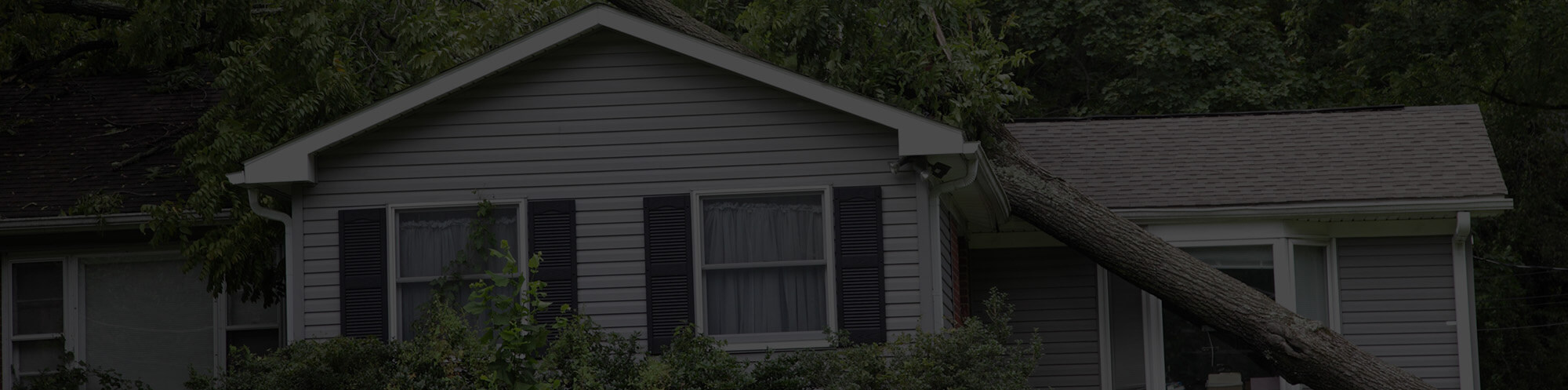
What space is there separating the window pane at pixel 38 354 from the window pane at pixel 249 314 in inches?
55.6

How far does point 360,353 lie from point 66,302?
185 inches

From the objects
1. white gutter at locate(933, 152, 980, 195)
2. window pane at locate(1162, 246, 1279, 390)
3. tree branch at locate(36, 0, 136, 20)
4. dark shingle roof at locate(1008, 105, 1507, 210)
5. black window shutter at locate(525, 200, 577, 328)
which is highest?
tree branch at locate(36, 0, 136, 20)

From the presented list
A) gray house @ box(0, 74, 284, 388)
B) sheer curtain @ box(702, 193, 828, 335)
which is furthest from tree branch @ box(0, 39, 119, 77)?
sheer curtain @ box(702, 193, 828, 335)

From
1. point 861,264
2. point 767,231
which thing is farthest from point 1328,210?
point 767,231

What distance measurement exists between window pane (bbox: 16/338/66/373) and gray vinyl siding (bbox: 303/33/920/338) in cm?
378

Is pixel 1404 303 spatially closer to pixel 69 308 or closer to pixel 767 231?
pixel 767 231

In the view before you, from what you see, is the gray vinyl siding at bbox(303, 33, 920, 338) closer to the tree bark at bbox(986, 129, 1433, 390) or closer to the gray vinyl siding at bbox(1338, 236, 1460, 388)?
the tree bark at bbox(986, 129, 1433, 390)

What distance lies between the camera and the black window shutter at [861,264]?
10203 millimetres

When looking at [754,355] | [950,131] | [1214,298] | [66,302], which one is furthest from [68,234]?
[1214,298]

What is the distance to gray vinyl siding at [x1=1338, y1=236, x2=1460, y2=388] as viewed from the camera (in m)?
13.0

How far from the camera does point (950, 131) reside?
9.95 metres

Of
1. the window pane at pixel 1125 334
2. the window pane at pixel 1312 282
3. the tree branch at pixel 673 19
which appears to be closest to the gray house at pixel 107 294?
the tree branch at pixel 673 19

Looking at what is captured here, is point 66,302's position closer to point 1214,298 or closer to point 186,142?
point 186,142

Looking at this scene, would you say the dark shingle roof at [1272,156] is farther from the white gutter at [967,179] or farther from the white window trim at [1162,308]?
the white gutter at [967,179]
